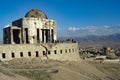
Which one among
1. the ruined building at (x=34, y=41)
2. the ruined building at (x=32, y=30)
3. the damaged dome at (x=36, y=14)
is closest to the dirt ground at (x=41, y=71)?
the ruined building at (x=34, y=41)

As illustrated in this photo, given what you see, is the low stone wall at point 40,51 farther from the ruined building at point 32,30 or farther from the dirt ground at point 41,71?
the ruined building at point 32,30

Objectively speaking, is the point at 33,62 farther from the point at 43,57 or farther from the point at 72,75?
the point at 72,75

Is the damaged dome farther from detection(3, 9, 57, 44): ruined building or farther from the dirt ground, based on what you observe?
the dirt ground

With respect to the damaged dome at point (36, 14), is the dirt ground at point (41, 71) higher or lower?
lower

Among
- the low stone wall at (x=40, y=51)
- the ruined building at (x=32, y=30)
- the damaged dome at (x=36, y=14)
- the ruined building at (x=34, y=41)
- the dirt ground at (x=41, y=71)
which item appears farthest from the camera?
the damaged dome at (x=36, y=14)

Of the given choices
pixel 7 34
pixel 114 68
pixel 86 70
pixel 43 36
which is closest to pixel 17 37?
pixel 7 34

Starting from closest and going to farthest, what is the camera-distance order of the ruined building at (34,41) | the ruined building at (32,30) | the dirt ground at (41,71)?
the dirt ground at (41,71), the ruined building at (34,41), the ruined building at (32,30)

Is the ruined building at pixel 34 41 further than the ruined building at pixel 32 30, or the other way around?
the ruined building at pixel 32 30

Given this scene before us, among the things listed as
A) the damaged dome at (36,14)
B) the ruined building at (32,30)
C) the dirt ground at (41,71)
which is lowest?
the dirt ground at (41,71)

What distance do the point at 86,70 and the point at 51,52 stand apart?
749 cm

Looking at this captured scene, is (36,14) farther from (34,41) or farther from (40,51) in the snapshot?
(40,51)

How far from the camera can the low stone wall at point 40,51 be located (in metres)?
39.7

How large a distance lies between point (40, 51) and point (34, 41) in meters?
5.18

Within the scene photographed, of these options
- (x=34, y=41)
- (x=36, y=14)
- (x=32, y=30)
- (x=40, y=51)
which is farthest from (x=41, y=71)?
(x=36, y=14)
